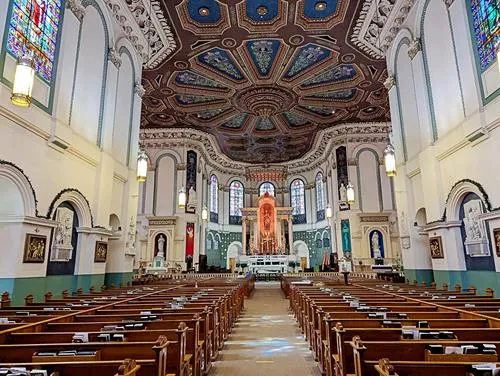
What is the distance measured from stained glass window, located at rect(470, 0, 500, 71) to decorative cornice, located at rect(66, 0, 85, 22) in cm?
949

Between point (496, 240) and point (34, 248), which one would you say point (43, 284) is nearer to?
point (34, 248)

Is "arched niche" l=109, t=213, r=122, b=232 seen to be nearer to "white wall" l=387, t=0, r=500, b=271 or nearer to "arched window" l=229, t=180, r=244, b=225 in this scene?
"white wall" l=387, t=0, r=500, b=271

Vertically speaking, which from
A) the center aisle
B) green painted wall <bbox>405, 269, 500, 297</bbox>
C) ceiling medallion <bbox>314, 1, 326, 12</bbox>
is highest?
ceiling medallion <bbox>314, 1, 326, 12</bbox>

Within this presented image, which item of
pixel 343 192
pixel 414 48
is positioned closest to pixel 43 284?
pixel 414 48

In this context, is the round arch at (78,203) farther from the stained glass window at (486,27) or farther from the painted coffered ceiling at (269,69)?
the stained glass window at (486,27)

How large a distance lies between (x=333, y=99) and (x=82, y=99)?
13130 mm

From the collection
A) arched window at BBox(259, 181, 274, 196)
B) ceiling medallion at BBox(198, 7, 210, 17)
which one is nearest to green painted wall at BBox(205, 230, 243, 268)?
arched window at BBox(259, 181, 274, 196)

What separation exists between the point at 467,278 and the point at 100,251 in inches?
371

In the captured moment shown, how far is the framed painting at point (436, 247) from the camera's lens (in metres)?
8.82

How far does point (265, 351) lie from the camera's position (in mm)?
5371

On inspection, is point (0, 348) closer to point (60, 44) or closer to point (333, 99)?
point (60, 44)

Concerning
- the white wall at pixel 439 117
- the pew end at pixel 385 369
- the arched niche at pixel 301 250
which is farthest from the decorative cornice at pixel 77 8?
the arched niche at pixel 301 250

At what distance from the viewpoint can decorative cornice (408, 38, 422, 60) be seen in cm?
1019

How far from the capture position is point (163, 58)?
555 inches
